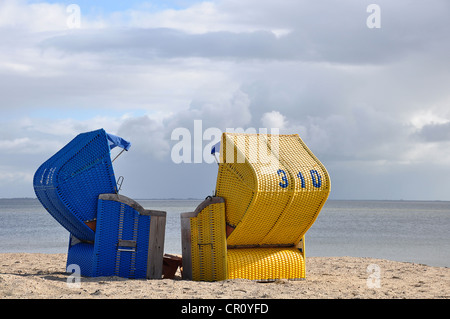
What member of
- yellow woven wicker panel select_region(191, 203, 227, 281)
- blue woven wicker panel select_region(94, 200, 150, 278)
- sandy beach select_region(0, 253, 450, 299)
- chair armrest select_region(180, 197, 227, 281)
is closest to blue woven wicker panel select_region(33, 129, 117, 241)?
blue woven wicker panel select_region(94, 200, 150, 278)

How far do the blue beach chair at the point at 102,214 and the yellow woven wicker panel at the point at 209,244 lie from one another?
0.60 m

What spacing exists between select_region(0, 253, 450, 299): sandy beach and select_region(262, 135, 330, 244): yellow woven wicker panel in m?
0.83

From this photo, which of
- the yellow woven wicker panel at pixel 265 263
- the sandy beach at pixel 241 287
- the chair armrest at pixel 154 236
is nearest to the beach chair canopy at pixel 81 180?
the chair armrest at pixel 154 236

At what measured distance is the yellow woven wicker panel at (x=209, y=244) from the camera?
405 inches

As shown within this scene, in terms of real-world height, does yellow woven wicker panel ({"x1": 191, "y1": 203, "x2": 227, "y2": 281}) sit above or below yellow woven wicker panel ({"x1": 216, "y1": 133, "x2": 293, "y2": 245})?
below

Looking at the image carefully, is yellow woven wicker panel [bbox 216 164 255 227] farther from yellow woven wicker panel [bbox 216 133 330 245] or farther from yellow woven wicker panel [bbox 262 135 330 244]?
yellow woven wicker panel [bbox 262 135 330 244]

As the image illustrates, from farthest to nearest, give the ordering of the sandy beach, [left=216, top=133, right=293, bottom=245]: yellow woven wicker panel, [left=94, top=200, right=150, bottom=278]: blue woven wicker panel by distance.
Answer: [left=94, top=200, right=150, bottom=278]: blue woven wicker panel, [left=216, top=133, right=293, bottom=245]: yellow woven wicker panel, the sandy beach

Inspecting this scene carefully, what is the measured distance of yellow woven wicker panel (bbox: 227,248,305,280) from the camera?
10.3 m

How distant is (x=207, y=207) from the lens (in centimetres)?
1057

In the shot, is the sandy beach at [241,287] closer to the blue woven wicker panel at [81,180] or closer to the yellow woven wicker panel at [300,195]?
the yellow woven wicker panel at [300,195]

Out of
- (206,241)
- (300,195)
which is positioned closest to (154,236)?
(206,241)
